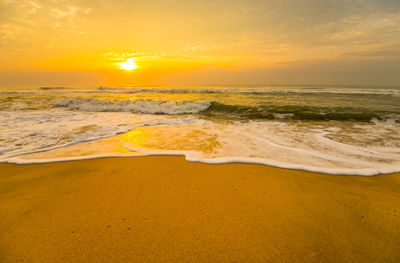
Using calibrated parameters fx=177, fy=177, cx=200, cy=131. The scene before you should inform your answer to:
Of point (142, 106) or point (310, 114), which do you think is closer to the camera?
point (310, 114)

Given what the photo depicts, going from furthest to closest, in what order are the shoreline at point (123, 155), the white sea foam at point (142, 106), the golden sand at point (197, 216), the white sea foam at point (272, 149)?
the white sea foam at point (142, 106) < the white sea foam at point (272, 149) < the shoreline at point (123, 155) < the golden sand at point (197, 216)

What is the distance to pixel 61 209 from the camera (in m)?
2.11

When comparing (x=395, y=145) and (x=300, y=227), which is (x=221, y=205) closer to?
(x=300, y=227)

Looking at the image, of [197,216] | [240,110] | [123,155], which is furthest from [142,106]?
[197,216]

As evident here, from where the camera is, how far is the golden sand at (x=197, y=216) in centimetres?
156

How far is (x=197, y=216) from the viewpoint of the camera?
1.99m

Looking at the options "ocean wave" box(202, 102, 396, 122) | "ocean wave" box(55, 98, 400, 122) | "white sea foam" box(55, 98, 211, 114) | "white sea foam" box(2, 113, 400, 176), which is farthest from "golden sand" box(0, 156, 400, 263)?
"white sea foam" box(55, 98, 211, 114)

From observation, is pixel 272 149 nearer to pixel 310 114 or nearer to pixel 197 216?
pixel 197 216

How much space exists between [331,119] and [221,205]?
9.17 metres

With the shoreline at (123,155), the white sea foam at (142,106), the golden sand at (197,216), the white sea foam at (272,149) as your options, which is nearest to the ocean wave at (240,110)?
the white sea foam at (142,106)

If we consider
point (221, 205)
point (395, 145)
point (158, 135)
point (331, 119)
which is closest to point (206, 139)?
point (158, 135)

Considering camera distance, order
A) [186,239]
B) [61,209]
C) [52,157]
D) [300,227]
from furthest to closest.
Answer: [52,157], [61,209], [300,227], [186,239]

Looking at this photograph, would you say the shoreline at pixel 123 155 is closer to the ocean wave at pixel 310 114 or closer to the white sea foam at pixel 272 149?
the white sea foam at pixel 272 149

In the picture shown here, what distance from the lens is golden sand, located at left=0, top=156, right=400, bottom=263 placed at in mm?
1557
